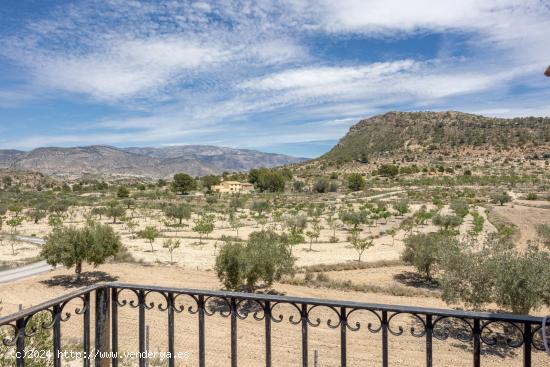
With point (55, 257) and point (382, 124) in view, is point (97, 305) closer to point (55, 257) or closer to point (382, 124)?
point (55, 257)

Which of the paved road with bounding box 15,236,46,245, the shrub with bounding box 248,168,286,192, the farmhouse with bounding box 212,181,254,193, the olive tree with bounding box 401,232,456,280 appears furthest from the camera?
the farmhouse with bounding box 212,181,254,193

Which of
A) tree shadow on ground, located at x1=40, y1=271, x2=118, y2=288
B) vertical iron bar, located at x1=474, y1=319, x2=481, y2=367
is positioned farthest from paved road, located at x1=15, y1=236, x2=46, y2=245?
vertical iron bar, located at x1=474, y1=319, x2=481, y2=367

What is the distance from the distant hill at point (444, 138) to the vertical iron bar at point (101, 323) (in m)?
109

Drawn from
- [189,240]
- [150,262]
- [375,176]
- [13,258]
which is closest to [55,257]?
[150,262]

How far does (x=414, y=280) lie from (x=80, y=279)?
1626 cm

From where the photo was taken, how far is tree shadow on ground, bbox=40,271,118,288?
19.2 meters

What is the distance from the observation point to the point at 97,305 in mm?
3846

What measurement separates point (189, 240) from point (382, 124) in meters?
123

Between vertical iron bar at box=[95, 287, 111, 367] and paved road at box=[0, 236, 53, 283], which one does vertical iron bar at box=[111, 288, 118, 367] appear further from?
paved road at box=[0, 236, 53, 283]

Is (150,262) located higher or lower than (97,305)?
lower

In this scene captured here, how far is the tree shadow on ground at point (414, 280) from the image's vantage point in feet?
63.2

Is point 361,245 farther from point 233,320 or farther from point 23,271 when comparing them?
point 233,320

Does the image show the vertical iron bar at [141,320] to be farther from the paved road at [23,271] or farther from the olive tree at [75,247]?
the paved road at [23,271]

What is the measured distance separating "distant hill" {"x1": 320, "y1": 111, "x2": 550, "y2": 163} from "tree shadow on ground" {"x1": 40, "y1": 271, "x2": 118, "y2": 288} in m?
97.1
